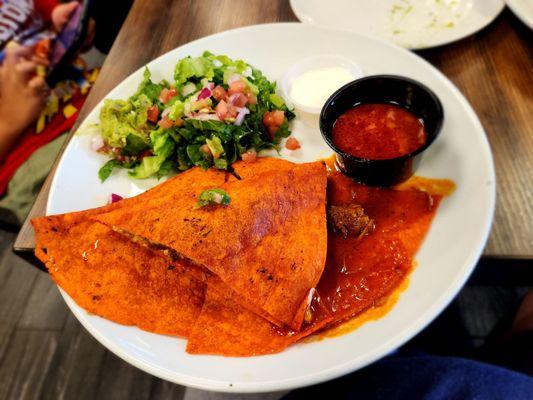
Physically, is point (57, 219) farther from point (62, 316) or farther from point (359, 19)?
point (359, 19)

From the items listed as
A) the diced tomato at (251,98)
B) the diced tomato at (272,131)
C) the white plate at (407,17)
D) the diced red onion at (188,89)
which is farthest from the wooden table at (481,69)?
the diced tomato at (272,131)

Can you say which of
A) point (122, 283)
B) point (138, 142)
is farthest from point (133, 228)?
point (138, 142)

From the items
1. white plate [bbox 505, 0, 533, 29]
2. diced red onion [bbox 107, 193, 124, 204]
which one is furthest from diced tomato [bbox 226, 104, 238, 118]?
white plate [bbox 505, 0, 533, 29]

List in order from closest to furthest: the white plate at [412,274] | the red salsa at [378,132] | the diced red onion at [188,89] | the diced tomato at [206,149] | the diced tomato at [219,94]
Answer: the white plate at [412,274] < the red salsa at [378,132] < the diced tomato at [206,149] < the diced tomato at [219,94] < the diced red onion at [188,89]

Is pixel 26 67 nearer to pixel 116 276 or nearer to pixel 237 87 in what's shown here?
pixel 237 87

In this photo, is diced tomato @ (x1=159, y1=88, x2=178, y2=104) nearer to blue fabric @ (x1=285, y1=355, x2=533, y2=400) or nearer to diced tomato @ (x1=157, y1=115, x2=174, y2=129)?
diced tomato @ (x1=157, y1=115, x2=174, y2=129)

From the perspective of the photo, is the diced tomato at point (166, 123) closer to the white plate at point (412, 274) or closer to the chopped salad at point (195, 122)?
the chopped salad at point (195, 122)

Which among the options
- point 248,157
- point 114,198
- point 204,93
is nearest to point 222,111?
point 204,93
